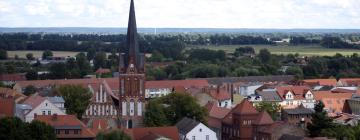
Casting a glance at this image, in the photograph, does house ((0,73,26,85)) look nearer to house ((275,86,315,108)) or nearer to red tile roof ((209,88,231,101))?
red tile roof ((209,88,231,101))

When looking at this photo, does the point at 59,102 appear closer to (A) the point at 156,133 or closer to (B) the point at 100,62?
(A) the point at 156,133

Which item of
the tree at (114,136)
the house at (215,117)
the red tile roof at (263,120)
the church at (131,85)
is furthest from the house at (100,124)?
the red tile roof at (263,120)

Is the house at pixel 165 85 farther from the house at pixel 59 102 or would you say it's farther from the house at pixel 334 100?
the house at pixel 59 102

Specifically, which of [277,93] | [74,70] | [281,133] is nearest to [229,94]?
[277,93]

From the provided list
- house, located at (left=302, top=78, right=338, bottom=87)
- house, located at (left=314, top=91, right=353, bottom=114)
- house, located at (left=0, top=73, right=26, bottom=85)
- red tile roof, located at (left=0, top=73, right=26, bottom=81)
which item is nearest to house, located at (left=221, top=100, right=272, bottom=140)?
house, located at (left=314, top=91, right=353, bottom=114)

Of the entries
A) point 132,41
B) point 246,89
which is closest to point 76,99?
point 132,41

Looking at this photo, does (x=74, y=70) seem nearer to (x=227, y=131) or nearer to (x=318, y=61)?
(x=318, y=61)
